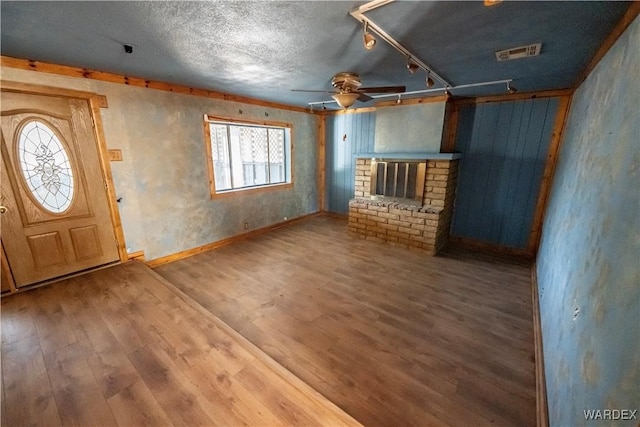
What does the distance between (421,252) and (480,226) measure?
47.1 inches

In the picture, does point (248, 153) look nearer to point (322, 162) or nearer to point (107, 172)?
point (322, 162)

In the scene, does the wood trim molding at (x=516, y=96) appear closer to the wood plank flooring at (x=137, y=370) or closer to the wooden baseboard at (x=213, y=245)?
the wooden baseboard at (x=213, y=245)

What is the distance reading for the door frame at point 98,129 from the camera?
7.91 feet

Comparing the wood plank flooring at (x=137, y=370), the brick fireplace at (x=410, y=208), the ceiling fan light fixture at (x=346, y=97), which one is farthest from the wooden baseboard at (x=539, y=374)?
the ceiling fan light fixture at (x=346, y=97)

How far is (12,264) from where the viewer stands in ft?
8.41

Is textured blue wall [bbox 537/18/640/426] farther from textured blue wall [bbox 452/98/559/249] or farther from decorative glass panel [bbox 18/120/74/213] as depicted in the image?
decorative glass panel [bbox 18/120/74/213]

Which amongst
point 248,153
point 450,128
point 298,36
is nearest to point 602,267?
point 298,36

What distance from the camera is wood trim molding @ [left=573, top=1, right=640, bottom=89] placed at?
140 centimetres

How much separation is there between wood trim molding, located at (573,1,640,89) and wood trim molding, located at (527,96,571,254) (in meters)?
1.05

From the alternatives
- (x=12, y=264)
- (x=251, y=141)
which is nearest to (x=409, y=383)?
(x=12, y=264)

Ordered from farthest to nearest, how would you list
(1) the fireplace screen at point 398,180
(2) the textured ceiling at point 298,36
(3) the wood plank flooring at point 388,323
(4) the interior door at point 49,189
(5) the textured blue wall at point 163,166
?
1. (1) the fireplace screen at point 398,180
2. (5) the textured blue wall at point 163,166
3. (4) the interior door at point 49,189
4. (3) the wood plank flooring at point 388,323
5. (2) the textured ceiling at point 298,36

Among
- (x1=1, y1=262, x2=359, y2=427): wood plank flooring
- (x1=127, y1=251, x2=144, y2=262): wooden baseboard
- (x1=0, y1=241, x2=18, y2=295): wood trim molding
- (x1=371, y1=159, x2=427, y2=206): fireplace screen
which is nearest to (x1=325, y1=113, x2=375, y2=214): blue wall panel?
(x1=371, y1=159, x2=427, y2=206): fireplace screen

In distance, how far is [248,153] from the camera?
21.6ft

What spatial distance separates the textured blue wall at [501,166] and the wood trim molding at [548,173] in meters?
0.05
